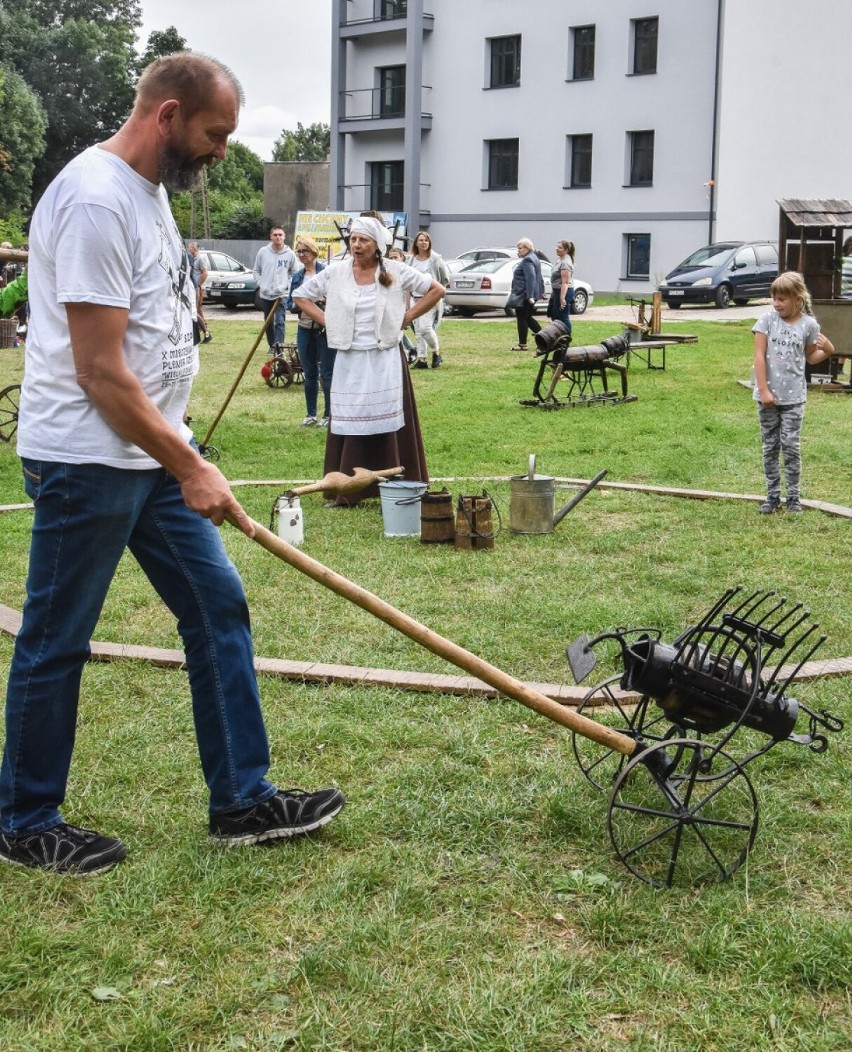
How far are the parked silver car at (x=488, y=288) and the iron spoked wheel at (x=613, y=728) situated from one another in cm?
2448

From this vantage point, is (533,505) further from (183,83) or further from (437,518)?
(183,83)

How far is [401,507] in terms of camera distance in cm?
779

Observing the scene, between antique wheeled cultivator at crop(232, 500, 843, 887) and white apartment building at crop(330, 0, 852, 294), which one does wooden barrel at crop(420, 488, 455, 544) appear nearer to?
antique wheeled cultivator at crop(232, 500, 843, 887)

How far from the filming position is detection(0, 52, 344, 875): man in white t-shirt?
312 cm

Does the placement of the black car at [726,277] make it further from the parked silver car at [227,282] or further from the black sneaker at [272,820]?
the black sneaker at [272,820]

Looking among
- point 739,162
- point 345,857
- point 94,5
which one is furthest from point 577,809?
point 94,5

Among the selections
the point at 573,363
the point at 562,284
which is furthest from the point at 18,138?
the point at 573,363

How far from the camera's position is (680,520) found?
819cm

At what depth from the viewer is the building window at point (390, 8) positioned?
42562mm

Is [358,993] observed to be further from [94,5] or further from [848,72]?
[94,5]

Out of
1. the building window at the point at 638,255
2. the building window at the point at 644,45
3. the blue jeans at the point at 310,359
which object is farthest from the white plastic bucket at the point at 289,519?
the building window at the point at 644,45

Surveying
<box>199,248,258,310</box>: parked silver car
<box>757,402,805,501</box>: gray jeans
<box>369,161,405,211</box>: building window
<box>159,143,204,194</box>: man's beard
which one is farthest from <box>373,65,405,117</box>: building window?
<box>159,143,204,194</box>: man's beard

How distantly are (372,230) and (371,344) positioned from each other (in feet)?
2.39

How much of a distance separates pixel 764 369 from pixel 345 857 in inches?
224
